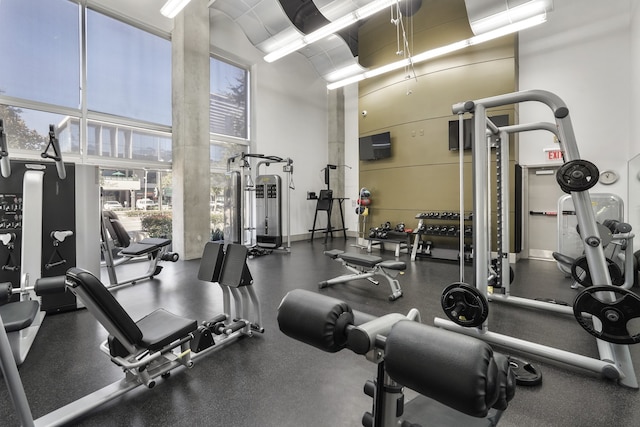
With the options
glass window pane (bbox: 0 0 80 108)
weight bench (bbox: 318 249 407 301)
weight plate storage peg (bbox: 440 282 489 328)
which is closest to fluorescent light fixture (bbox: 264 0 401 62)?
glass window pane (bbox: 0 0 80 108)

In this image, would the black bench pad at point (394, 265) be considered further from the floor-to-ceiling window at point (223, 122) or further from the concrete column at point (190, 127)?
the floor-to-ceiling window at point (223, 122)

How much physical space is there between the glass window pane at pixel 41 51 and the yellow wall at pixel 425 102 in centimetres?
566

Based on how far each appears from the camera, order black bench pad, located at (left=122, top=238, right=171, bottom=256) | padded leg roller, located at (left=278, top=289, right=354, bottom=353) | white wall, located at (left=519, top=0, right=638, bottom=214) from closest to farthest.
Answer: padded leg roller, located at (left=278, top=289, right=354, bottom=353), black bench pad, located at (left=122, top=238, right=171, bottom=256), white wall, located at (left=519, top=0, right=638, bottom=214)

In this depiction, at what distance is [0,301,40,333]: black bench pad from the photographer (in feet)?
6.37

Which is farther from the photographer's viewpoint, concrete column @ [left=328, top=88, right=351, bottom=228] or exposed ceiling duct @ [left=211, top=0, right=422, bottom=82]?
concrete column @ [left=328, top=88, right=351, bottom=228]

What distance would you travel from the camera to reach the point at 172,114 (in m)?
5.87

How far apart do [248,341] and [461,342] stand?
2.16 meters

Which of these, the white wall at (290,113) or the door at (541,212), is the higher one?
the white wall at (290,113)

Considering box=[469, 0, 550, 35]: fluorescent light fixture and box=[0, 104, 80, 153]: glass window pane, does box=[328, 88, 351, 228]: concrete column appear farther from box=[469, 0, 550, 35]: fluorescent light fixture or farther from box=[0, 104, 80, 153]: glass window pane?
box=[0, 104, 80, 153]: glass window pane

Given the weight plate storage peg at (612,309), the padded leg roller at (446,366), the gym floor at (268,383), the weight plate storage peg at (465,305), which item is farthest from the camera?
the weight plate storage peg at (465,305)

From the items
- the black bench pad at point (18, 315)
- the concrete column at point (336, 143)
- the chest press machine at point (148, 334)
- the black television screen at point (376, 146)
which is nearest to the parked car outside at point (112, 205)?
the black bench pad at point (18, 315)

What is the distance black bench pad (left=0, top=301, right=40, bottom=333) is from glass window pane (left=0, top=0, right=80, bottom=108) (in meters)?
3.64

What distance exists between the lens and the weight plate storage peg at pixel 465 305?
6.77 ft

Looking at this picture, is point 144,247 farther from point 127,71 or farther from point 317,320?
point 317,320
